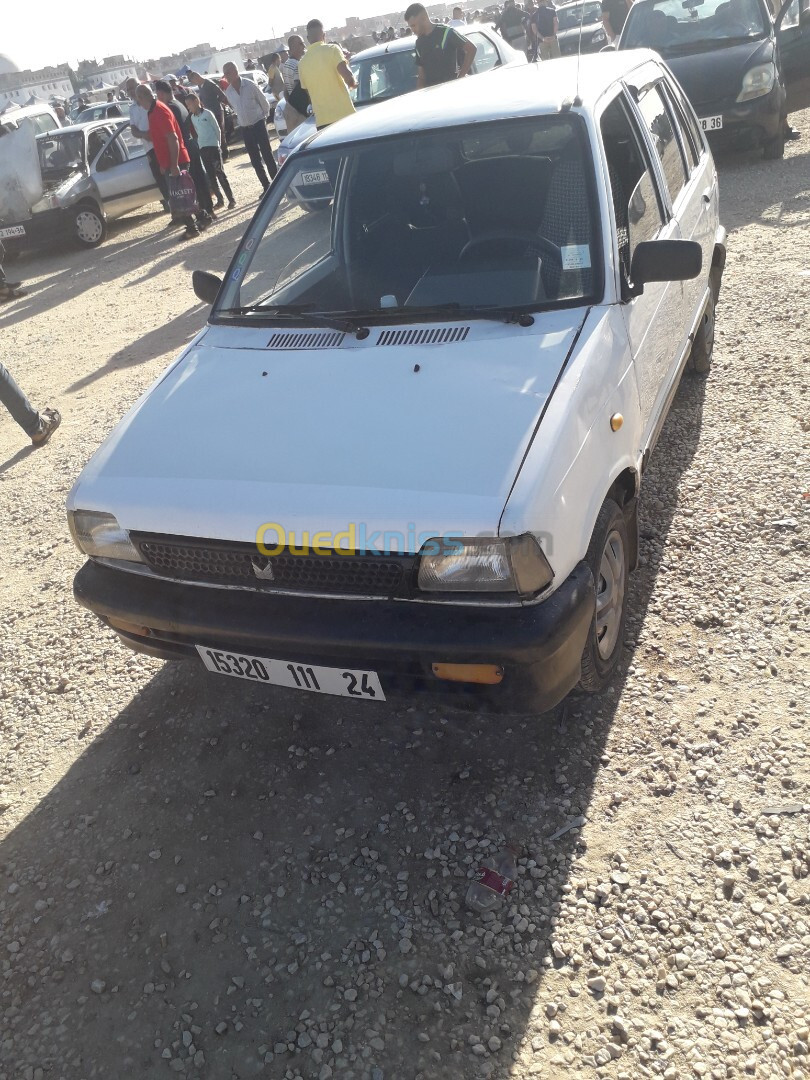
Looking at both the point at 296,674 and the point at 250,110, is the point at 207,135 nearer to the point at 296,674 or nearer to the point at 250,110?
the point at 250,110

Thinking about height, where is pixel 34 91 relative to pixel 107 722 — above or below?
above

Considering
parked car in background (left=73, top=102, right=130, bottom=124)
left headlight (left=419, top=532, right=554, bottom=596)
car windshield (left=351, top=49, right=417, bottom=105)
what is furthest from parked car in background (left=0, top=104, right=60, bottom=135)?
left headlight (left=419, top=532, right=554, bottom=596)

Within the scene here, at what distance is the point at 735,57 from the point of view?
28.0 ft

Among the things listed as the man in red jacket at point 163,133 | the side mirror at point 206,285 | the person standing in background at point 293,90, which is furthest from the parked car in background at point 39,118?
the side mirror at point 206,285

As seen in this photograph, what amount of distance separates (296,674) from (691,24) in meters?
10.2

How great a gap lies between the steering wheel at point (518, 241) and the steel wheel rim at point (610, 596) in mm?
1027

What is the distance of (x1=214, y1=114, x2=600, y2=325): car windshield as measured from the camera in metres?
2.85

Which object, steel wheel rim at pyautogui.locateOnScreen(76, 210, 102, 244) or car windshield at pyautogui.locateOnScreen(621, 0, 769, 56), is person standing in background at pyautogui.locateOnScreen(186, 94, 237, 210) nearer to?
steel wheel rim at pyautogui.locateOnScreen(76, 210, 102, 244)

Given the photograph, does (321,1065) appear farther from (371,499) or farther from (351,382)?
(351,382)

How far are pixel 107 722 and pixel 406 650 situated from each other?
1.65 m

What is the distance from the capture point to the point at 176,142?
1040 cm

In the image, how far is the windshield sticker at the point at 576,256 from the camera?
109 inches

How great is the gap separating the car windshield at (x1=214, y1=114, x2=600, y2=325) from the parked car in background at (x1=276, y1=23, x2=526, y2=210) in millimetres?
6773

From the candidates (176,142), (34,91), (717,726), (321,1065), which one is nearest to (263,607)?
(321,1065)
